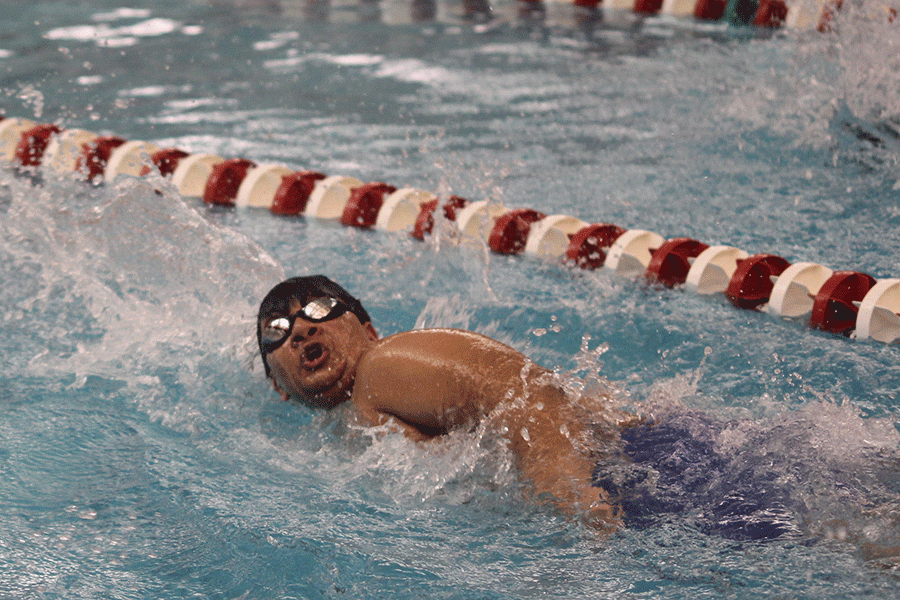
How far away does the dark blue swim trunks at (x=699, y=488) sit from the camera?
1768mm

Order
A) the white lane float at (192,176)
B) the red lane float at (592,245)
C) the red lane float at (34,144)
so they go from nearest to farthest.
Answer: the red lane float at (592,245) → the white lane float at (192,176) → the red lane float at (34,144)

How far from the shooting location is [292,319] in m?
2.22

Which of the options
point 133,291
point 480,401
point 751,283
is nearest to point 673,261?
point 751,283

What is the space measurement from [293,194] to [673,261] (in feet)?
5.92

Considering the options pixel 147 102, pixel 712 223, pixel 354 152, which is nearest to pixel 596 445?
pixel 712 223

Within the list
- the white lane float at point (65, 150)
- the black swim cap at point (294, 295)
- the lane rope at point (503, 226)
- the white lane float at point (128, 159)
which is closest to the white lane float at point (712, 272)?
the lane rope at point (503, 226)

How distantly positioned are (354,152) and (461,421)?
3.03m

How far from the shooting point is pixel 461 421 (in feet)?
6.57

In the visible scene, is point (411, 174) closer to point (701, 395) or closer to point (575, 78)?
point (575, 78)

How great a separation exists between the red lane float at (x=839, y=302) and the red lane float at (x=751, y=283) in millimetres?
196

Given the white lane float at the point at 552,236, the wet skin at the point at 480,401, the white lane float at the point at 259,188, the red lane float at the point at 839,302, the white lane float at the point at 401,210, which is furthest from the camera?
the white lane float at the point at 259,188

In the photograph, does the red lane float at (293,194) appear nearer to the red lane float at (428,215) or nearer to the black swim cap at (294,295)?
the red lane float at (428,215)

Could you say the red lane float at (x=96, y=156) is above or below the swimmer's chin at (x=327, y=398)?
above

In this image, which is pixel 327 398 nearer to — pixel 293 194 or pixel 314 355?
pixel 314 355
